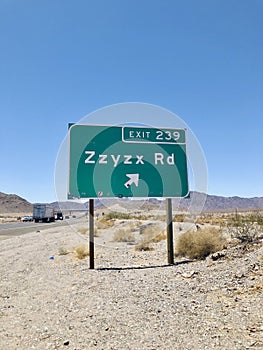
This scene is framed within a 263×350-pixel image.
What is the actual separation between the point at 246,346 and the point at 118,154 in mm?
8000

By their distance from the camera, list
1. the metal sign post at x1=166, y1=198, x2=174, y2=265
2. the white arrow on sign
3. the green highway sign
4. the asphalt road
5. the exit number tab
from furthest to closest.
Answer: the asphalt road
the exit number tab
the white arrow on sign
the metal sign post at x1=166, y1=198, x2=174, y2=265
the green highway sign

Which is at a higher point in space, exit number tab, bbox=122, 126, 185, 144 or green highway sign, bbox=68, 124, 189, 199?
exit number tab, bbox=122, 126, 185, 144

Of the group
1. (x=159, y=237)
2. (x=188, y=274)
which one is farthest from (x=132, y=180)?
(x=159, y=237)

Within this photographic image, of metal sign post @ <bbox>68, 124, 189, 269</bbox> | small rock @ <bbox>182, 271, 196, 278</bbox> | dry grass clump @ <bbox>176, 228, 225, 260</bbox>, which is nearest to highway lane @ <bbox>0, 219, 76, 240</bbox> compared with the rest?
metal sign post @ <bbox>68, 124, 189, 269</bbox>

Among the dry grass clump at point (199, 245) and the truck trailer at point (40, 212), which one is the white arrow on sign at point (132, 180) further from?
the truck trailer at point (40, 212)

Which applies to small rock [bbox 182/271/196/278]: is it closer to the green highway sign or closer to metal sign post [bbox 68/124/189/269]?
metal sign post [bbox 68/124/189/269]

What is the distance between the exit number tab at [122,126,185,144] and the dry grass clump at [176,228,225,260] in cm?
360

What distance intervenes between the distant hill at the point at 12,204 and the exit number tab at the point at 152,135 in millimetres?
168666

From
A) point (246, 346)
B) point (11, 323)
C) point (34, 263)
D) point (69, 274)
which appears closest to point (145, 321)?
point (246, 346)

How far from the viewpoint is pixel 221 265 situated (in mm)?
8422

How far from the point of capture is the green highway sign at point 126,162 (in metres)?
10.7

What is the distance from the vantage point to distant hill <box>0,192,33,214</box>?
171750mm

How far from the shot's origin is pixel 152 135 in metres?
11.5

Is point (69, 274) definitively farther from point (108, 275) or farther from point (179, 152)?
point (179, 152)
